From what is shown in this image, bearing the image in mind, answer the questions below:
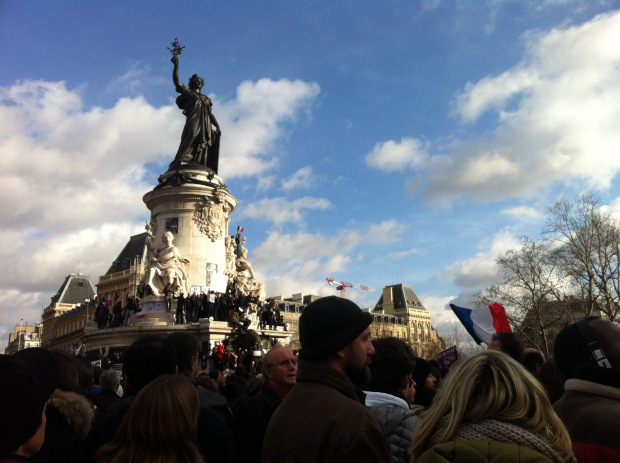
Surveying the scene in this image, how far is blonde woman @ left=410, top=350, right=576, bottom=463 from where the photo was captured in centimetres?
203

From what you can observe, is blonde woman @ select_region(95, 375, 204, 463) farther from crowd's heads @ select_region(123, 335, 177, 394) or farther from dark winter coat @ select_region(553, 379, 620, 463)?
dark winter coat @ select_region(553, 379, 620, 463)

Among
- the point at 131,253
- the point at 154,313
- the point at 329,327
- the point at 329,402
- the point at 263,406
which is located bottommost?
the point at 263,406

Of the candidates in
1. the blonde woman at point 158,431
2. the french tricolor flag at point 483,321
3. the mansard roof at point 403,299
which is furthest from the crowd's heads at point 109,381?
the mansard roof at point 403,299

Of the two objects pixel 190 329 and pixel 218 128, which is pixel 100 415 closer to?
pixel 190 329

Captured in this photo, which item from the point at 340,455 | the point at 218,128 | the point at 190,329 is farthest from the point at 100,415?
the point at 218,128

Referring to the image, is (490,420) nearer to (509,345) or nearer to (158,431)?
(158,431)

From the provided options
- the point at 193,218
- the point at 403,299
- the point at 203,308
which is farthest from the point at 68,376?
the point at 403,299

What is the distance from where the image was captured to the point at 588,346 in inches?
117

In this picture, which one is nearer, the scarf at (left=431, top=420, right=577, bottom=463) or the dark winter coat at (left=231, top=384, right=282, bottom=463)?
the scarf at (left=431, top=420, right=577, bottom=463)

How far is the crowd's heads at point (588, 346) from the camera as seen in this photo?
289 cm

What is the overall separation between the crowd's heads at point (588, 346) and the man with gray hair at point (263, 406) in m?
1.81

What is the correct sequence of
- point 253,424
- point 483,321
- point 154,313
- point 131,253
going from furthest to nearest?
1. point 131,253
2. point 154,313
3. point 483,321
4. point 253,424

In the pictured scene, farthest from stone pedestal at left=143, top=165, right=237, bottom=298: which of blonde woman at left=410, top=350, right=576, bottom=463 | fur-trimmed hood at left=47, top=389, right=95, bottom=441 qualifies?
blonde woman at left=410, top=350, right=576, bottom=463

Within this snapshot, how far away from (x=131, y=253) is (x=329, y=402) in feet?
264
